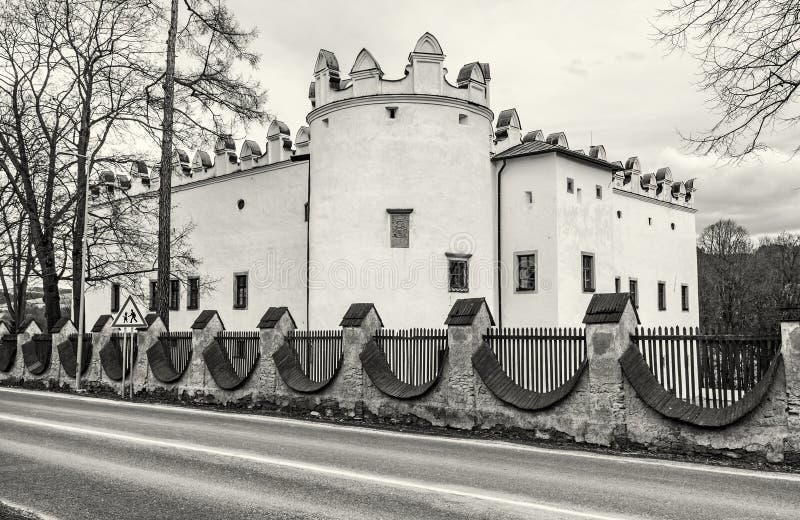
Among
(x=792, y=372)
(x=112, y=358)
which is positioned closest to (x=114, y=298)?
(x=112, y=358)

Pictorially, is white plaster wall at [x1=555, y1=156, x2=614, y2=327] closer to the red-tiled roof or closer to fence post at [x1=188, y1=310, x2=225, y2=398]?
the red-tiled roof

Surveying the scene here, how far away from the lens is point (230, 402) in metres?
16.8

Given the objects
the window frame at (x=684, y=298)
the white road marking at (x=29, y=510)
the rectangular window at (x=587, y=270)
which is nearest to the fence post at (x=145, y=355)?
the white road marking at (x=29, y=510)

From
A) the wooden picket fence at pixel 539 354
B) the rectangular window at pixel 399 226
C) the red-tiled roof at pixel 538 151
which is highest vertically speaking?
the red-tiled roof at pixel 538 151

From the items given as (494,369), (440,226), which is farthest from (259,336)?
(440,226)

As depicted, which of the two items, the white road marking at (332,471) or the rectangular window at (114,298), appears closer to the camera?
the white road marking at (332,471)

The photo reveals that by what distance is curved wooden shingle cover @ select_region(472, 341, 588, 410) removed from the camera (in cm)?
1153

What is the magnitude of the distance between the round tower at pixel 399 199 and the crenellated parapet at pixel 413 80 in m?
0.03

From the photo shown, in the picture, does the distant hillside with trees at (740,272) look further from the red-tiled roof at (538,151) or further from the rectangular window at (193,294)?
the rectangular window at (193,294)

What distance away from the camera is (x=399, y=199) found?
24.7 meters

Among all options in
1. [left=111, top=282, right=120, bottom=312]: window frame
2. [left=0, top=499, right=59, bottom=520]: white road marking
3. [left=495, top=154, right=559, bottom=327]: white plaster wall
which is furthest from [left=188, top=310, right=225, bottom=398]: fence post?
[left=111, top=282, right=120, bottom=312]: window frame

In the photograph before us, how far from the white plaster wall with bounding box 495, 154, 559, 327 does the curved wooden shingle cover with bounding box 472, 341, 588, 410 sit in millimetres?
13979

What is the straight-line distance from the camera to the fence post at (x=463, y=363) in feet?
42.2

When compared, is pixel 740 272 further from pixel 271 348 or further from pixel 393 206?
pixel 271 348
